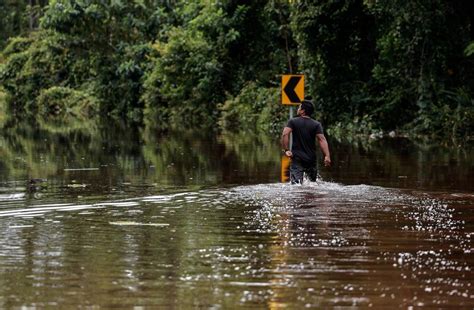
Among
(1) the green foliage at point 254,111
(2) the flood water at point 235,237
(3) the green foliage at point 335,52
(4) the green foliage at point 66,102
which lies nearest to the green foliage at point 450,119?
(3) the green foliage at point 335,52

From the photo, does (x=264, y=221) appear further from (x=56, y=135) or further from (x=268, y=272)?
(x=56, y=135)

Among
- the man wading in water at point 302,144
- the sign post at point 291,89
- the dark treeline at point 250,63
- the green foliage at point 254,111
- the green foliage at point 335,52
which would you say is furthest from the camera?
the green foliage at point 254,111

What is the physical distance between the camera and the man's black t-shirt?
16438mm

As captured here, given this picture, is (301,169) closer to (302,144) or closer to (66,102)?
(302,144)

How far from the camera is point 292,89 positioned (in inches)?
827

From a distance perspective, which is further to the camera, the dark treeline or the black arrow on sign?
the dark treeline

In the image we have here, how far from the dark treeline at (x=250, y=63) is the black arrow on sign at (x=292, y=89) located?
11.4 m

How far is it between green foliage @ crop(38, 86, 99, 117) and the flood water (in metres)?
44.1

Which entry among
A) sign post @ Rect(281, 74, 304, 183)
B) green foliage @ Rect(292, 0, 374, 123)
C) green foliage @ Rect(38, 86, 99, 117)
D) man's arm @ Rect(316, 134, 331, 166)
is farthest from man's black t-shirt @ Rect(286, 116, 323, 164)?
green foliage @ Rect(38, 86, 99, 117)

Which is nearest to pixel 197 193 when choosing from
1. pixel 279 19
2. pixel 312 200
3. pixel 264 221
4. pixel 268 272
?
pixel 312 200

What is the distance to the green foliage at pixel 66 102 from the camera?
66.2m

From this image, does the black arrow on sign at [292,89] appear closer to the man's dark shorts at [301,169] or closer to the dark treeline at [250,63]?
the man's dark shorts at [301,169]

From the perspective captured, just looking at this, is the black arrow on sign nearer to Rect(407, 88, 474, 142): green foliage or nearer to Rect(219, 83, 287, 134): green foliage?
Rect(407, 88, 474, 142): green foliage

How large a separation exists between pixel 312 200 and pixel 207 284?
6.24m
